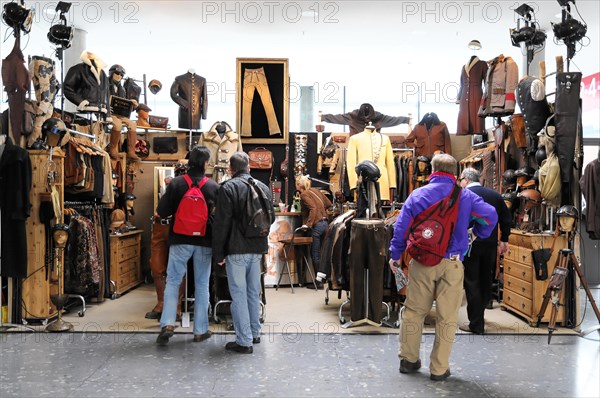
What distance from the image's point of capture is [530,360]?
4996mm

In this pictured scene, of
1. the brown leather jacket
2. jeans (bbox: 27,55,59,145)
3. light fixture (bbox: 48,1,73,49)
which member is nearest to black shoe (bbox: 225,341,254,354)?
jeans (bbox: 27,55,59,145)

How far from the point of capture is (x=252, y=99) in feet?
31.3

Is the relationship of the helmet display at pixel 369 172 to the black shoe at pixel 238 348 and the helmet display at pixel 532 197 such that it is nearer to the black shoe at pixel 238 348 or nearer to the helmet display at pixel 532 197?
the helmet display at pixel 532 197

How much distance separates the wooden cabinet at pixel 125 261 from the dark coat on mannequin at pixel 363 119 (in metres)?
3.59

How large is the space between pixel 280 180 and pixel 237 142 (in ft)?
4.74

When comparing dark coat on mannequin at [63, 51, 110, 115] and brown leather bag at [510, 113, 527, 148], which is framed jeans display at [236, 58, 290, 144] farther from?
brown leather bag at [510, 113, 527, 148]

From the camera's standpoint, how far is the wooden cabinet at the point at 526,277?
614 centimetres

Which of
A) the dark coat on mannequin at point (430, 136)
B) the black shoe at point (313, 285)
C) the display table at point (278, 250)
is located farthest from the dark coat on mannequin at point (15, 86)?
the dark coat on mannequin at point (430, 136)

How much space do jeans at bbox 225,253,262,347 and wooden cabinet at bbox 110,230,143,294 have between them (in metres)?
3.17

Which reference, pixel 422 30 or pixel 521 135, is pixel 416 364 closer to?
pixel 521 135

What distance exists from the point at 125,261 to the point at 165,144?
2.09m

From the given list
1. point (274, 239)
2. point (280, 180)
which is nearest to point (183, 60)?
point (280, 180)

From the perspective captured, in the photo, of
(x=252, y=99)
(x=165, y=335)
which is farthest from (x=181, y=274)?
(x=252, y=99)

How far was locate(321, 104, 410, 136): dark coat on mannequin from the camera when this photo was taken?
959 cm
